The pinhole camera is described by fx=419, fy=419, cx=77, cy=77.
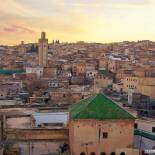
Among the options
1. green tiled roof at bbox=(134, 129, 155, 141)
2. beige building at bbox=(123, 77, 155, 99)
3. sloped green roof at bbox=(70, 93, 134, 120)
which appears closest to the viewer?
sloped green roof at bbox=(70, 93, 134, 120)

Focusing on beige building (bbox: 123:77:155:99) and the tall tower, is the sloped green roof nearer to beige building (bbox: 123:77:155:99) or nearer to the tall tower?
beige building (bbox: 123:77:155:99)

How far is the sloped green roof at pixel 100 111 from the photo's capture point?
1443 cm

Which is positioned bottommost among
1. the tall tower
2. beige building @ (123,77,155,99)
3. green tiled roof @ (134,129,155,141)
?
green tiled roof @ (134,129,155,141)

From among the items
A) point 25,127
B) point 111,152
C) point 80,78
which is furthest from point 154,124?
point 80,78

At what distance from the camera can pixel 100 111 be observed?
14.5 m

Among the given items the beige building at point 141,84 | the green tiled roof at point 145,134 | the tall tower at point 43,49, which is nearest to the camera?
the green tiled roof at point 145,134

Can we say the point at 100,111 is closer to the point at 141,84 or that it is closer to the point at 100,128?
the point at 100,128

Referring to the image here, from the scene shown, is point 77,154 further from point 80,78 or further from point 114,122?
point 80,78

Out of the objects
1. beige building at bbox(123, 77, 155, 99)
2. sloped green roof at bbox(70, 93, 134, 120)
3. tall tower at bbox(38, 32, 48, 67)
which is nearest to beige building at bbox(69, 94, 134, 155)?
sloped green roof at bbox(70, 93, 134, 120)

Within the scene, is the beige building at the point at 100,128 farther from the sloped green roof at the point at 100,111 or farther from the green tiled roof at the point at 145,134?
the green tiled roof at the point at 145,134

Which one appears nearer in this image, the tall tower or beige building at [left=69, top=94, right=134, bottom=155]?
beige building at [left=69, top=94, right=134, bottom=155]

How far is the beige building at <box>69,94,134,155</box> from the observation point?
14445 mm

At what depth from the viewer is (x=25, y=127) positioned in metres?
17.1

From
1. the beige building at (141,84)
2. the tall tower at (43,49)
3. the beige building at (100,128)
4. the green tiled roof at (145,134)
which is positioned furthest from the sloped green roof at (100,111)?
the tall tower at (43,49)
